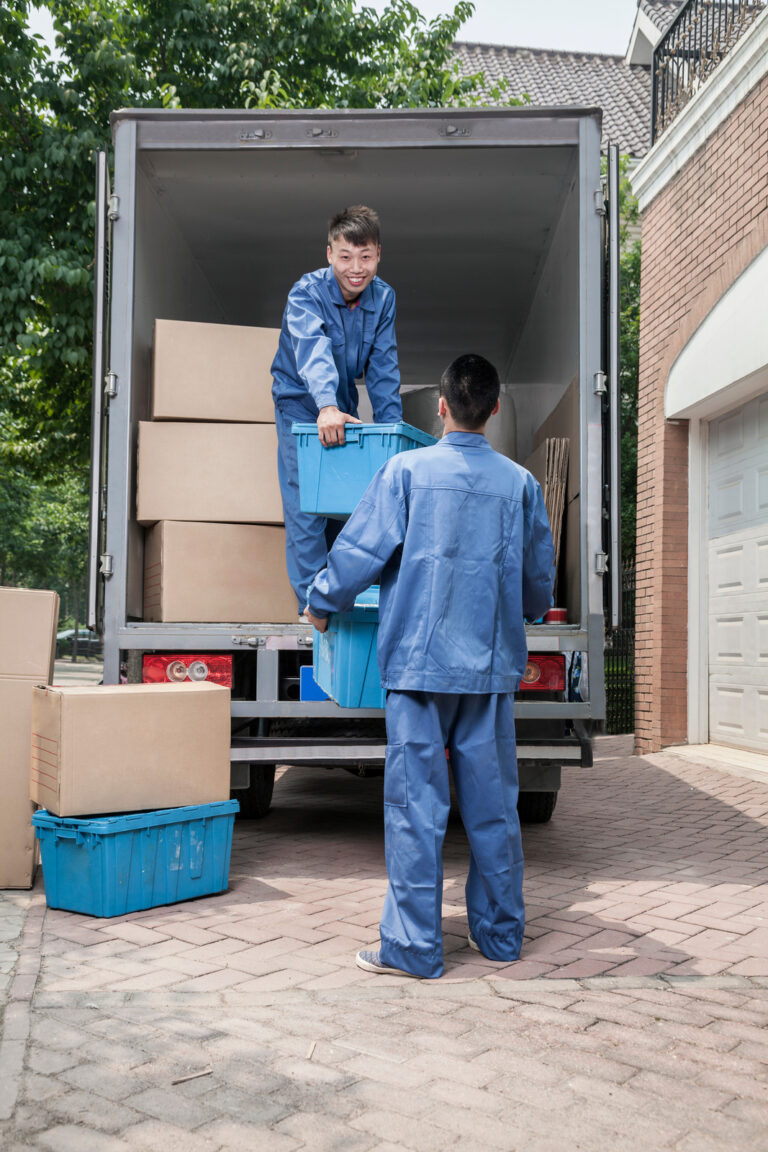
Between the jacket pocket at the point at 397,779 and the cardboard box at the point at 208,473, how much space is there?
2004 mm

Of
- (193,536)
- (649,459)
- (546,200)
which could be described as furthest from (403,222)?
(649,459)

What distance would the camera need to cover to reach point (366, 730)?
16.9ft

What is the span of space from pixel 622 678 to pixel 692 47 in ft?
20.9

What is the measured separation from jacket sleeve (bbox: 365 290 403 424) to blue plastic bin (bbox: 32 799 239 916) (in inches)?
75.1

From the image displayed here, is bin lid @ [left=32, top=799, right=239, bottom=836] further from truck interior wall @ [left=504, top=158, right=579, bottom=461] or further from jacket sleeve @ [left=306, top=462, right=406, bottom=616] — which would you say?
truck interior wall @ [left=504, top=158, right=579, bottom=461]

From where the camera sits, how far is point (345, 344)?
500 centimetres

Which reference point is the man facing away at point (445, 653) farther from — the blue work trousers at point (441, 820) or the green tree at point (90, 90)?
the green tree at point (90, 90)

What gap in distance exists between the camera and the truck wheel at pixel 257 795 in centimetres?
587

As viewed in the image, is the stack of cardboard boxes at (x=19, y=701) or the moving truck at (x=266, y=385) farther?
the moving truck at (x=266, y=385)

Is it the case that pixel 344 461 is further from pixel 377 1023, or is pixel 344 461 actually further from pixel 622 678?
pixel 622 678

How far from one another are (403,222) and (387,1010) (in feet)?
14.8

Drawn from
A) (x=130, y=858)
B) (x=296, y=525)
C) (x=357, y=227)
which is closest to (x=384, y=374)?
(x=357, y=227)

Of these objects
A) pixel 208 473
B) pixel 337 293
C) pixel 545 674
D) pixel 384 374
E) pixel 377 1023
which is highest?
pixel 337 293

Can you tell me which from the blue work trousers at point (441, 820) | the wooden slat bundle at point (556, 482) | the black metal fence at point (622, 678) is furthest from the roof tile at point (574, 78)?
the blue work trousers at point (441, 820)
